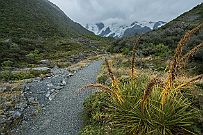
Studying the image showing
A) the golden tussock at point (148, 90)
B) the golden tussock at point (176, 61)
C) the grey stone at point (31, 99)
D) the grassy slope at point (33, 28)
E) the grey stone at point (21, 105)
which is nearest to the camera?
the golden tussock at point (176, 61)

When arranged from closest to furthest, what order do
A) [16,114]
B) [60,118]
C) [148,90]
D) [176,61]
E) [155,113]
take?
[176,61], [148,90], [155,113], [60,118], [16,114]

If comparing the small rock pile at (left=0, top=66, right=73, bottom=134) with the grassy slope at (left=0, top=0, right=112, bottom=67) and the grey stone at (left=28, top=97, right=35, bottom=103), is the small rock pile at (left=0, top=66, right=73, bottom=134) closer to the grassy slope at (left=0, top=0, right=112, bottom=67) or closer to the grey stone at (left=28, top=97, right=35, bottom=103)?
the grey stone at (left=28, top=97, right=35, bottom=103)

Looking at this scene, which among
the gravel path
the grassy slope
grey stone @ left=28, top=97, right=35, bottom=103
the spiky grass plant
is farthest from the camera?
the grassy slope

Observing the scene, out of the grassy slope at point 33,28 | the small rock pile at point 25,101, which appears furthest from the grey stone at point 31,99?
the grassy slope at point 33,28

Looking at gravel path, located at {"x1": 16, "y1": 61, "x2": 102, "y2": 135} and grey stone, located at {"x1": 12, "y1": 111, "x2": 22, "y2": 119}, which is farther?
grey stone, located at {"x1": 12, "y1": 111, "x2": 22, "y2": 119}

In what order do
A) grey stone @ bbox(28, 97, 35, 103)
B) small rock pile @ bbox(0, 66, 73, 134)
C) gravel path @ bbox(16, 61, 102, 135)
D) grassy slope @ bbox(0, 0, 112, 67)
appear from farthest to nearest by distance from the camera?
grassy slope @ bbox(0, 0, 112, 67)
grey stone @ bbox(28, 97, 35, 103)
small rock pile @ bbox(0, 66, 73, 134)
gravel path @ bbox(16, 61, 102, 135)

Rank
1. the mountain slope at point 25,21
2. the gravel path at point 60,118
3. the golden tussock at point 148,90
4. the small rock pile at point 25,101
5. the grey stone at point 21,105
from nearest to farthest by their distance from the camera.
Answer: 1. the golden tussock at point 148,90
2. the gravel path at point 60,118
3. the small rock pile at point 25,101
4. the grey stone at point 21,105
5. the mountain slope at point 25,21

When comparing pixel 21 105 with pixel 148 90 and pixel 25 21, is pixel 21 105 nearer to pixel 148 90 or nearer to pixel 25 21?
pixel 148 90

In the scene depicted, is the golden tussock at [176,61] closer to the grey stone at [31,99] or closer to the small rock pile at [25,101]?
the small rock pile at [25,101]

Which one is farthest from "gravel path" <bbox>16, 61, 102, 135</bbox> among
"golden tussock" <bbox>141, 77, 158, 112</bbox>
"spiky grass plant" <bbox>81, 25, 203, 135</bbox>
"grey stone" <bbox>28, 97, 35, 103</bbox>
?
"golden tussock" <bbox>141, 77, 158, 112</bbox>

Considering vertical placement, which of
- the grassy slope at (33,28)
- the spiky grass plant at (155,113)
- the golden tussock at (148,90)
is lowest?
the grassy slope at (33,28)

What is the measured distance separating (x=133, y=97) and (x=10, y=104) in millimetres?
7164

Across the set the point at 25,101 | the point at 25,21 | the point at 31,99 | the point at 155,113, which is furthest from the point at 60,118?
the point at 25,21

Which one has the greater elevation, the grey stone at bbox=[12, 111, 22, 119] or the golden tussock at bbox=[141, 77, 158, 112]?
the golden tussock at bbox=[141, 77, 158, 112]
